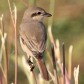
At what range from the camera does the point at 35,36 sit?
4.85 metres

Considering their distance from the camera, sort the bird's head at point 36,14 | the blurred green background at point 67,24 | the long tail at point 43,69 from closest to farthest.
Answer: the long tail at point 43,69 → the bird's head at point 36,14 → the blurred green background at point 67,24

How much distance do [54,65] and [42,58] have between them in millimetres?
278

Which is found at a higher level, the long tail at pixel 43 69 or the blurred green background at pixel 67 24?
the long tail at pixel 43 69

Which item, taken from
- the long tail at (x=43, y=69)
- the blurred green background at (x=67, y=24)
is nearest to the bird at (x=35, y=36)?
the long tail at (x=43, y=69)

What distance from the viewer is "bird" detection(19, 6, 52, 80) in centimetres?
464

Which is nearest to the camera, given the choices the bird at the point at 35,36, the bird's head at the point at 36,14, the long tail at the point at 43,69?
the long tail at the point at 43,69

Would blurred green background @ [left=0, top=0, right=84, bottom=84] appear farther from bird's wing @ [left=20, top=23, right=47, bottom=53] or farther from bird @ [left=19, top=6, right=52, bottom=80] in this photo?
bird's wing @ [left=20, top=23, right=47, bottom=53]

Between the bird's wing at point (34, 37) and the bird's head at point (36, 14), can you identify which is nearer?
the bird's wing at point (34, 37)

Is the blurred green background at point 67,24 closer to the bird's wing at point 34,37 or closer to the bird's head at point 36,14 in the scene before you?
the bird's head at point 36,14

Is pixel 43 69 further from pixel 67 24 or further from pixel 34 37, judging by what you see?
pixel 67 24

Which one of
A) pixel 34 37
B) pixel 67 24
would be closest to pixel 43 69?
pixel 34 37

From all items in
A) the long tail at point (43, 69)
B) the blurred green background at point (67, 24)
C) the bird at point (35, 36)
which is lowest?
the blurred green background at point (67, 24)

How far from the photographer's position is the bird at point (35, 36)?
4640mm

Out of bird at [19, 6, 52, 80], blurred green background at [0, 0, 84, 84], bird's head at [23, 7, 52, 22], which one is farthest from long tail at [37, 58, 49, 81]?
blurred green background at [0, 0, 84, 84]
